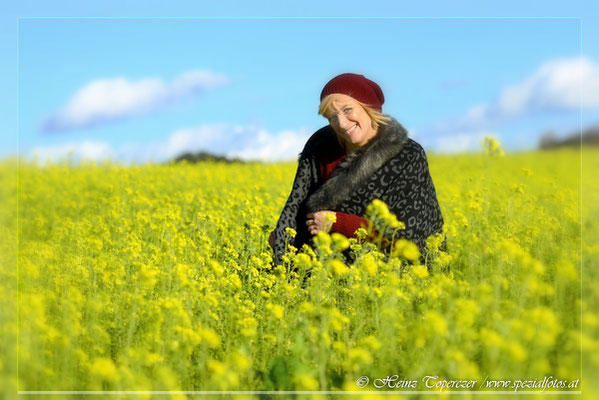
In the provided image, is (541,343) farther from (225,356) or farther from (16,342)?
(16,342)

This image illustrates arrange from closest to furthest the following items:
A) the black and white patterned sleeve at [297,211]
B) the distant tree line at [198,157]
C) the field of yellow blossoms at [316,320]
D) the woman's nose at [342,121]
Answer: the field of yellow blossoms at [316,320], the woman's nose at [342,121], the black and white patterned sleeve at [297,211], the distant tree line at [198,157]

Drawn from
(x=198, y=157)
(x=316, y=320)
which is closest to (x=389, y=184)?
(x=316, y=320)

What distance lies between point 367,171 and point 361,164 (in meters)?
0.06

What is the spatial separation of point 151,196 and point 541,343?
7.56 m

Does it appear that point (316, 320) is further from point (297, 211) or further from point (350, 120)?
point (297, 211)

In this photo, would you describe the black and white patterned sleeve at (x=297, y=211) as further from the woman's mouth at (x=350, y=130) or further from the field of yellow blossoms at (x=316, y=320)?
the woman's mouth at (x=350, y=130)

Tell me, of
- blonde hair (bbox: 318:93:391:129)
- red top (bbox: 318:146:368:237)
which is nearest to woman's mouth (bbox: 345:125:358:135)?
blonde hair (bbox: 318:93:391:129)

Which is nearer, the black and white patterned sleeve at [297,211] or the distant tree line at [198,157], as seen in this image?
the black and white patterned sleeve at [297,211]

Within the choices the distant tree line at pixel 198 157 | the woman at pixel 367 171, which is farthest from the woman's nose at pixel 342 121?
the distant tree line at pixel 198 157

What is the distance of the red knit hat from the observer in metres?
3.75

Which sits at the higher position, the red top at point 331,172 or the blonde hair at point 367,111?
the blonde hair at point 367,111

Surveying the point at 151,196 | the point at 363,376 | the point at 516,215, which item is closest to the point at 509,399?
the point at 363,376

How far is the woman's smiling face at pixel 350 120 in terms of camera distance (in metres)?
3.73

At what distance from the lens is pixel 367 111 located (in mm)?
3836
